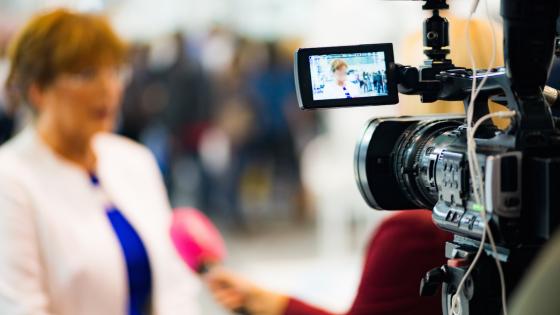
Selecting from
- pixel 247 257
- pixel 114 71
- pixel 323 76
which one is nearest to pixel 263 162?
pixel 247 257

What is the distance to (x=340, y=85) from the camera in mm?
1520

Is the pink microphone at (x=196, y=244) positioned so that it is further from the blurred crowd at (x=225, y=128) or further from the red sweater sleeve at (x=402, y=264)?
the blurred crowd at (x=225, y=128)

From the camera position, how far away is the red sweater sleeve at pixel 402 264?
1766 mm

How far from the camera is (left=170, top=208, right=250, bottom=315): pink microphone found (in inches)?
88.0

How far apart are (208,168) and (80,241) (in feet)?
17.3

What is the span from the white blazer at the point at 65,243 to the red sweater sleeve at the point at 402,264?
2.33 ft

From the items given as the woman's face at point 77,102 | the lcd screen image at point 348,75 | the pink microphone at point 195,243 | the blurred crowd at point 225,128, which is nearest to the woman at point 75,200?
the woman's face at point 77,102

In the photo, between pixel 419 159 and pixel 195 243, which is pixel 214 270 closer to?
pixel 195 243

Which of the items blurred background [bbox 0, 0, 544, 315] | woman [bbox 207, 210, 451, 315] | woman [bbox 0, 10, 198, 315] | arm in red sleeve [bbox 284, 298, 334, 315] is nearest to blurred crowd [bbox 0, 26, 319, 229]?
blurred background [bbox 0, 0, 544, 315]

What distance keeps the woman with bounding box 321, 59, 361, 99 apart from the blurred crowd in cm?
566

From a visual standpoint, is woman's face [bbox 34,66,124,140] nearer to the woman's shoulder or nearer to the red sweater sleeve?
the woman's shoulder

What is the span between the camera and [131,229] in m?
2.38

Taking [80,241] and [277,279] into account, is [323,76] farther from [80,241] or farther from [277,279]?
[277,279]

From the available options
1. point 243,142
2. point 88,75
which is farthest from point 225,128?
point 88,75
